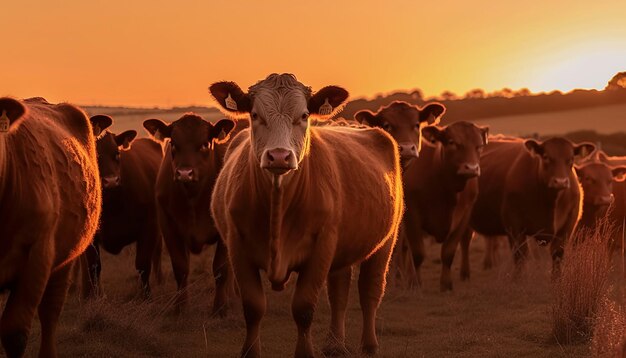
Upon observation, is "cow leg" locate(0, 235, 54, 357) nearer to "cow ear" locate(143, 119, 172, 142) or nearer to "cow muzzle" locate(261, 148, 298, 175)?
"cow muzzle" locate(261, 148, 298, 175)

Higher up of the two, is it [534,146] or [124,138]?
[124,138]

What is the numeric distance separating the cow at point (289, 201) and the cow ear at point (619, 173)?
857 centimetres

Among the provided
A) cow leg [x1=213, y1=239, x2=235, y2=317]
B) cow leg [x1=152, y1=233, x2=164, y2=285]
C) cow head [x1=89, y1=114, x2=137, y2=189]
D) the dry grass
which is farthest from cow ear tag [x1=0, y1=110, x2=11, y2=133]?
cow leg [x1=152, y1=233, x2=164, y2=285]

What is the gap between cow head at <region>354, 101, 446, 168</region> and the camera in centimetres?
1159

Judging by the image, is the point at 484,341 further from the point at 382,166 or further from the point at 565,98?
the point at 565,98

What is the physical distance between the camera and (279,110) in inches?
238

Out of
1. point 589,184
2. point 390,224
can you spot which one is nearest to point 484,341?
point 390,224

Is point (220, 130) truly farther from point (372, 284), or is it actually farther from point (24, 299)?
point (24, 299)

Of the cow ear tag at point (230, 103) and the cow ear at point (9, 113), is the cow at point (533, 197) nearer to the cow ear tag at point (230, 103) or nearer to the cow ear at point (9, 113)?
the cow ear tag at point (230, 103)

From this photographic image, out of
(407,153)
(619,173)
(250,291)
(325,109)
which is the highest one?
(325,109)

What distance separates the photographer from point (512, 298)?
36.9ft

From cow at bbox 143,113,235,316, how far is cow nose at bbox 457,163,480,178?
3760mm

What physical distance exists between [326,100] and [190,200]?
3.52 meters

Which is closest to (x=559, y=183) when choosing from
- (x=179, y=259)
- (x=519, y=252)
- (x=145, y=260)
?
(x=519, y=252)
